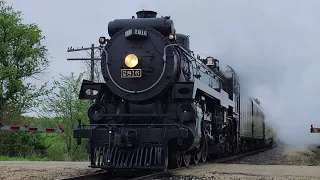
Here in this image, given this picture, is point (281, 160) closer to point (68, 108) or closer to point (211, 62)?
point (211, 62)

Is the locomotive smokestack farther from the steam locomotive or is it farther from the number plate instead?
the number plate

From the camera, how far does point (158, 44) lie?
10180 millimetres

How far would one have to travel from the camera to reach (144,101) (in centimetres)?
1037

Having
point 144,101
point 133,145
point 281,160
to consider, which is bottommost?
point 281,160

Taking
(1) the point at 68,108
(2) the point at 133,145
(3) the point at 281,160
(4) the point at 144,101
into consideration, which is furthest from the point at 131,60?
(1) the point at 68,108

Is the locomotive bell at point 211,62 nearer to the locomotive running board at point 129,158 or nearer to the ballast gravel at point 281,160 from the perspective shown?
the ballast gravel at point 281,160

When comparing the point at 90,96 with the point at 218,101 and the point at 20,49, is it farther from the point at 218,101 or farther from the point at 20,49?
the point at 20,49

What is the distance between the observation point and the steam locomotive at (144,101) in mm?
9492

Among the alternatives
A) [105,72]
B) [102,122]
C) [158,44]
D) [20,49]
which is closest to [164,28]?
[158,44]

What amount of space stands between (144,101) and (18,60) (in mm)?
22216

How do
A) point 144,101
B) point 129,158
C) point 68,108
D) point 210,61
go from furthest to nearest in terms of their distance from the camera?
point 68,108 < point 210,61 < point 144,101 < point 129,158

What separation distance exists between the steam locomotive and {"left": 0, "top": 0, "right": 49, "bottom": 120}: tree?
18.5 m

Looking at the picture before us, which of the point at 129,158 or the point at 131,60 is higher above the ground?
the point at 131,60

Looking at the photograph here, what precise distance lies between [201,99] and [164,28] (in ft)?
6.49
